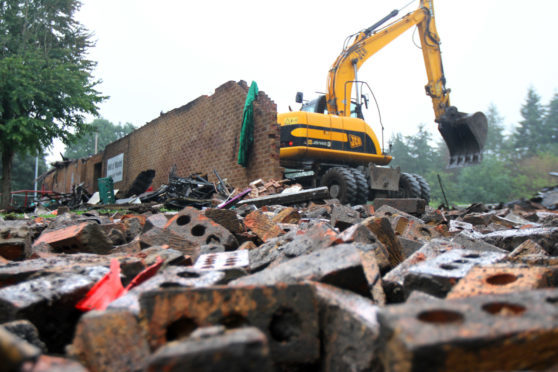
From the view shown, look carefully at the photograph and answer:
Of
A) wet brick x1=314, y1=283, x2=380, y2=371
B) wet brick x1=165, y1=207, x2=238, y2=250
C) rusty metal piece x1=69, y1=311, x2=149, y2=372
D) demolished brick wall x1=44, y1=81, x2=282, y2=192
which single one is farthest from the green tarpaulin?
rusty metal piece x1=69, y1=311, x2=149, y2=372

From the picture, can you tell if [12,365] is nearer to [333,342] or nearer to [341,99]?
[333,342]

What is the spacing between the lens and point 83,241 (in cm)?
306

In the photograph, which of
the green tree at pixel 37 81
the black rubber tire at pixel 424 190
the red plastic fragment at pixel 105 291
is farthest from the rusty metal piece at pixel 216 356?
the green tree at pixel 37 81

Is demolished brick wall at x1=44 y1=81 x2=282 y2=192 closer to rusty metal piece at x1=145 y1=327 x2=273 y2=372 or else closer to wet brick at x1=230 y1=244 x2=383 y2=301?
wet brick at x1=230 y1=244 x2=383 y2=301

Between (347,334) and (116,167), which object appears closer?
(347,334)

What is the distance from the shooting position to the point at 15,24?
18062 mm

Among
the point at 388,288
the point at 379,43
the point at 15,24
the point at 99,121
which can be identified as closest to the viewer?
the point at 388,288

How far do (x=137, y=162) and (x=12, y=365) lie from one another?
1978 centimetres

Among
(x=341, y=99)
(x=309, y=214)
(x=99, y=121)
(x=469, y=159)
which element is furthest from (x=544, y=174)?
(x=99, y=121)

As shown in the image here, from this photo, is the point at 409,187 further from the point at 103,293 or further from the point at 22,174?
the point at 22,174

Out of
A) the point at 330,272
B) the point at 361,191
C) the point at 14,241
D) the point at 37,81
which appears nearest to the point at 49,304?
the point at 330,272

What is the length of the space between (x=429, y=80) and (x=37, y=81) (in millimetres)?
15527

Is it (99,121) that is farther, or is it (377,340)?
(99,121)

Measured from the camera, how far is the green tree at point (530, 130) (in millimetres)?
55078
